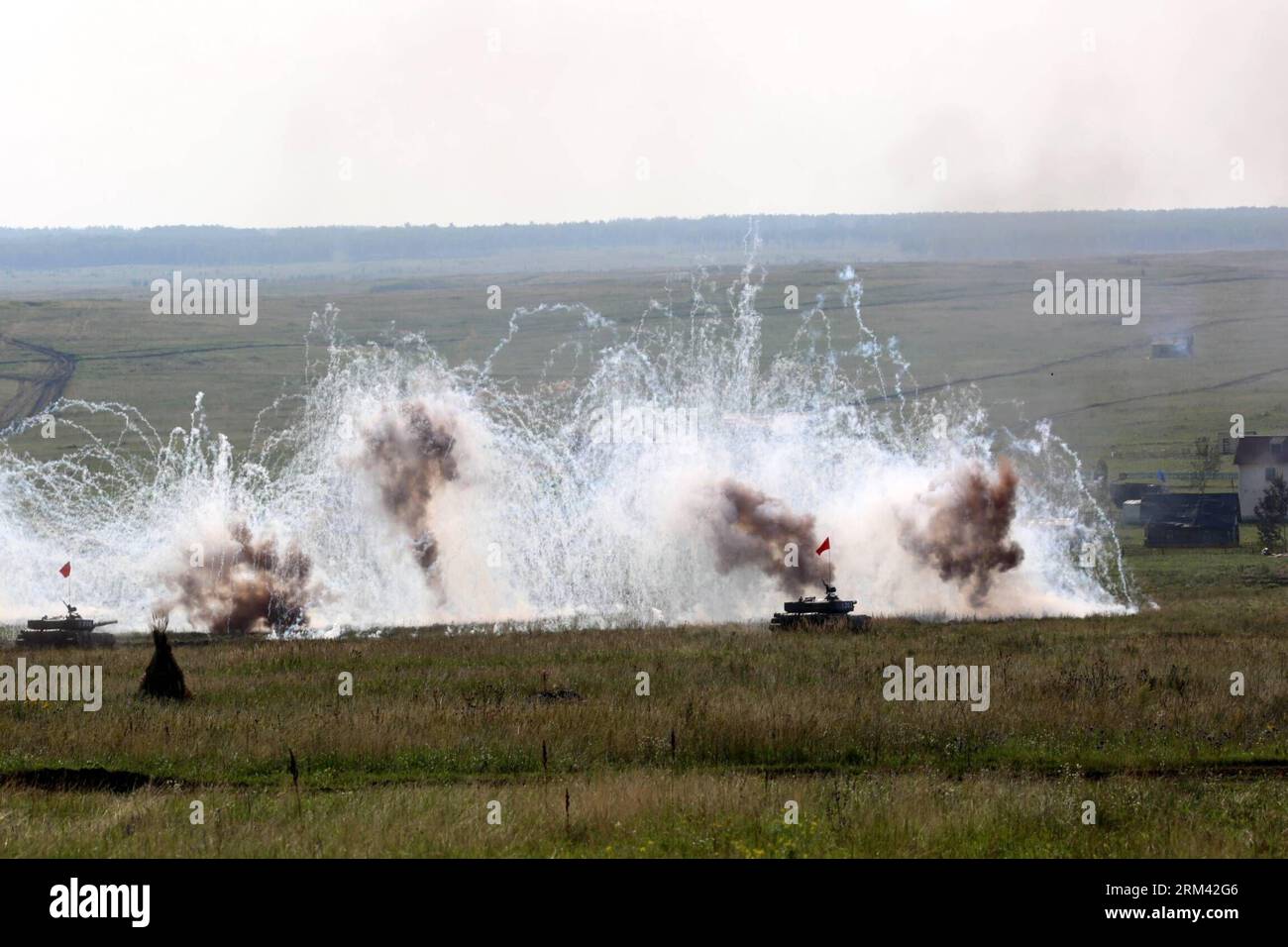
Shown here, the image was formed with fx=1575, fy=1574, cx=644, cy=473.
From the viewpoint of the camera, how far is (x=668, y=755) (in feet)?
82.0

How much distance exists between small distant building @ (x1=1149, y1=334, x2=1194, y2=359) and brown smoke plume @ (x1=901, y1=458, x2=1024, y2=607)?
407ft

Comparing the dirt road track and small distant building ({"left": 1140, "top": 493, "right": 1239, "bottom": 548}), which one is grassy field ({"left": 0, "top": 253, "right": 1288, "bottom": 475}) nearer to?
the dirt road track

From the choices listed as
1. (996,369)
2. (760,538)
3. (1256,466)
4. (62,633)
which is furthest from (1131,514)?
(62,633)

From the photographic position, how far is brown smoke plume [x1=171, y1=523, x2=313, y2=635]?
56.9m

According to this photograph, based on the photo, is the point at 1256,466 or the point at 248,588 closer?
the point at 248,588

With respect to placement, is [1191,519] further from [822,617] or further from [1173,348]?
[1173,348]

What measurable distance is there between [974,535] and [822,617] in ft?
53.4

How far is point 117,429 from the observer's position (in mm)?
146875

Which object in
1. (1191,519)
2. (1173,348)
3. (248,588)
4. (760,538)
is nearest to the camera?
(248,588)

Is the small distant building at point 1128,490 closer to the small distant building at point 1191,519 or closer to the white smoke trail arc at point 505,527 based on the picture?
the small distant building at point 1191,519

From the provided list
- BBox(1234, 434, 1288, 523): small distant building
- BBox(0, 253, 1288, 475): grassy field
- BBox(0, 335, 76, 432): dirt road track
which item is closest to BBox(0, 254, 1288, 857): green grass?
BBox(1234, 434, 1288, 523): small distant building
